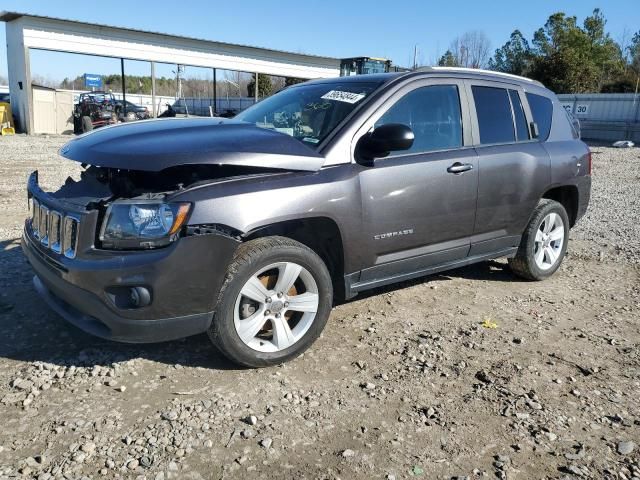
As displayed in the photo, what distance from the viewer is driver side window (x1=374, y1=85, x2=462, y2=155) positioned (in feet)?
12.9

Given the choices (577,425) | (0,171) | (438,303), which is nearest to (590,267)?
(438,303)

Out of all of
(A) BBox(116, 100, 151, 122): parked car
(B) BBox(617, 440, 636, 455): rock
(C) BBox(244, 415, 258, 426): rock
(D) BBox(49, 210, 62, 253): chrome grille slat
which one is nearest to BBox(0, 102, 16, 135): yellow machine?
(A) BBox(116, 100, 151, 122): parked car

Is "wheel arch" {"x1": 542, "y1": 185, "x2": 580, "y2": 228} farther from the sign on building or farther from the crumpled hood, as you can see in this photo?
the sign on building

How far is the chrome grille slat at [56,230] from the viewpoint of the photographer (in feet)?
9.91

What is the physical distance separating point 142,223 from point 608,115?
93.8 ft

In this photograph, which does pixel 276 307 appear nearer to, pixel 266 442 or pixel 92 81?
pixel 266 442

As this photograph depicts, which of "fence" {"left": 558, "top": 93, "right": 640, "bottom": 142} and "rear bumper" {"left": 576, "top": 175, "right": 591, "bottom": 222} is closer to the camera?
"rear bumper" {"left": 576, "top": 175, "right": 591, "bottom": 222}

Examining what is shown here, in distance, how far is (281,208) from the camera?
3.23 metres

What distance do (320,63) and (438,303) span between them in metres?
32.3

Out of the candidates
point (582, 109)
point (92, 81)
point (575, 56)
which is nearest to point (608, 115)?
point (582, 109)

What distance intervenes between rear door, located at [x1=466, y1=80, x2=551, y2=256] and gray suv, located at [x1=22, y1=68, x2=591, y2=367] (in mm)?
15

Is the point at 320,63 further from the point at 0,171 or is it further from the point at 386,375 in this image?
the point at 386,375

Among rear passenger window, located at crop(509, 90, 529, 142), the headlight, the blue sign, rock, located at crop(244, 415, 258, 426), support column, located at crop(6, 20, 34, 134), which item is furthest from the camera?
the blue sign

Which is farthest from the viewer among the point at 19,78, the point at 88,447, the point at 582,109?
the point at 582,109
